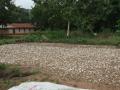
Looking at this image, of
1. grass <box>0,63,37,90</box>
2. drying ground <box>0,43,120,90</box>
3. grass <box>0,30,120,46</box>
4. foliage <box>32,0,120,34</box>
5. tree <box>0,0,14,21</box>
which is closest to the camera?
grass <box>0,63,37,90</box>

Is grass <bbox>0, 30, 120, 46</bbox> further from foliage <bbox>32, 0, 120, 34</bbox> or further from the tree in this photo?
the tree

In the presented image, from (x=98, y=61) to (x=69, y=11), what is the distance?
47.5 feet

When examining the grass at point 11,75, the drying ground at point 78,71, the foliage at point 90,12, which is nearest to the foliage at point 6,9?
the foliage at point 90,12

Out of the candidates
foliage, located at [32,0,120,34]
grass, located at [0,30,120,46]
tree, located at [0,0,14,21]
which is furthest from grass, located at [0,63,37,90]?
tree, located at [0,0,14,21]

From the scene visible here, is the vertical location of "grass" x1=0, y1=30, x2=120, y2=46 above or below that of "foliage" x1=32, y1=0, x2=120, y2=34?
below

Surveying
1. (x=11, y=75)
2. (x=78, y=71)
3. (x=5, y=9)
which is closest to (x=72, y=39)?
(x=78, y=71)

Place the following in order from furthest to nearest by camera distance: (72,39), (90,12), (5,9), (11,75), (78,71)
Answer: (5,9) < (90,12) < (72,39) < (78,71) < (11,75)

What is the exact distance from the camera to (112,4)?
26.4 m

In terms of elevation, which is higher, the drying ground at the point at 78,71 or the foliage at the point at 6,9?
the foliage at the point at 6,9

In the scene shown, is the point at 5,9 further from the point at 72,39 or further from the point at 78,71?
the point at 78,71

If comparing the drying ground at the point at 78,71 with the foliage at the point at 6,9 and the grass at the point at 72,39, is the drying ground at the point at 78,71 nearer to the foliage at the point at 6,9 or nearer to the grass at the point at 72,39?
the grass at the point at 72,39

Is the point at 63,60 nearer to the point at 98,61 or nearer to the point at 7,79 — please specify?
the point at 98,61

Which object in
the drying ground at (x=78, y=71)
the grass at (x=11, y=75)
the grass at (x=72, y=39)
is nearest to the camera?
the grass at (x=11, y=75)

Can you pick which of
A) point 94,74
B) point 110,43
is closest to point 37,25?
point 110,43
